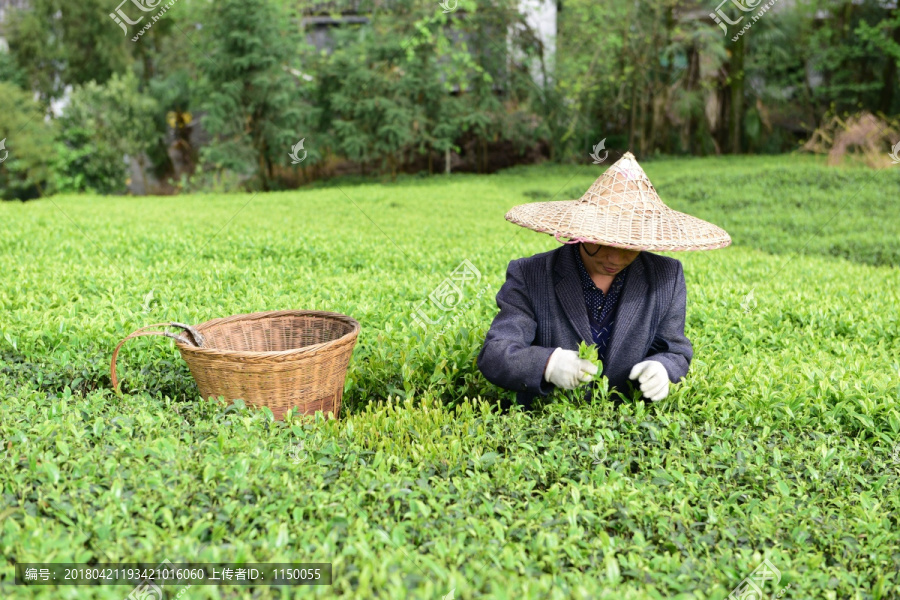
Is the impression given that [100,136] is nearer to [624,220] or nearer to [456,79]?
[456,79]

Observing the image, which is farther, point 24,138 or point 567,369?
point 24,138

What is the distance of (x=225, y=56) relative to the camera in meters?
16.0

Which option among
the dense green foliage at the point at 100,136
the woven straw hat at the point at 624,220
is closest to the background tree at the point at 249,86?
the dense green foliage at the point at 100,136

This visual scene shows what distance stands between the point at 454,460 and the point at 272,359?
35.3 inches

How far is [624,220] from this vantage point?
2723mm

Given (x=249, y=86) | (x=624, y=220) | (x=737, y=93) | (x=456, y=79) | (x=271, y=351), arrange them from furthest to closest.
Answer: (x=737, y=93), (x=456, y=79), (x=249, y=86), (x=271, y=351), (x=624, y=220)

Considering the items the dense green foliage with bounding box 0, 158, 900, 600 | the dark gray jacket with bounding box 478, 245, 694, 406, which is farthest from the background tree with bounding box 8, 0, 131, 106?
the dark gray jacket with bounding box 478, 245, 694, 406

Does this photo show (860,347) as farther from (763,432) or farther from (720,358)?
(763,432)

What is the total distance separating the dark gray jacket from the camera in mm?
2951

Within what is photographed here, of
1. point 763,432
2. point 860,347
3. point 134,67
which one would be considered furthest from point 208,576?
point 134,67

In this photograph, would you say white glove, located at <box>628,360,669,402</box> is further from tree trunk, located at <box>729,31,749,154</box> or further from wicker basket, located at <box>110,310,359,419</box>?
tree trunk, located at <box>729,31,749,154</box>

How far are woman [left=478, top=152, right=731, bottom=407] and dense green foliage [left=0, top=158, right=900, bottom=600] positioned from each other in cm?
19

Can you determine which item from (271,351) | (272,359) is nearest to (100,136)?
(271,351)

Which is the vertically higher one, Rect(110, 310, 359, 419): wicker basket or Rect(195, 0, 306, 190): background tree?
Rect(195, 0, 306, 190): background tree
